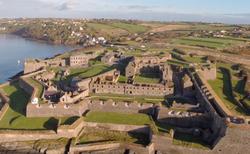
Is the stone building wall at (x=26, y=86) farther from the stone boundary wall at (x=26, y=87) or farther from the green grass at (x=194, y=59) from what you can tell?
the green grass at (x=194, y=59)

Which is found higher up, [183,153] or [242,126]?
[242,126]

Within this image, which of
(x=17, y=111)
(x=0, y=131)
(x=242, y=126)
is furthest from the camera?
(x=17, y=111)

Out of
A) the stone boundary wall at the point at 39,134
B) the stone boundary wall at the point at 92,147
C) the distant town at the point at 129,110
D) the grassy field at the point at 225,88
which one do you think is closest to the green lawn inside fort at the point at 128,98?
the distant town at the point at 129,110

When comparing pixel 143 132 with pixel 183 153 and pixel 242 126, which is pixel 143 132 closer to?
pixel 183 153

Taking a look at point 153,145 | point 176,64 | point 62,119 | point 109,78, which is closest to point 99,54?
point 176,64

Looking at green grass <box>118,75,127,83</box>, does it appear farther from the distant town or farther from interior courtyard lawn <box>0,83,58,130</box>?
interior courtyard lawn <box>0,83,58,130</box>

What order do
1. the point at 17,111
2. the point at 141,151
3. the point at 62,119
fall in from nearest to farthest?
the point at 141,151
the point at 62,119
the point at 17,111
